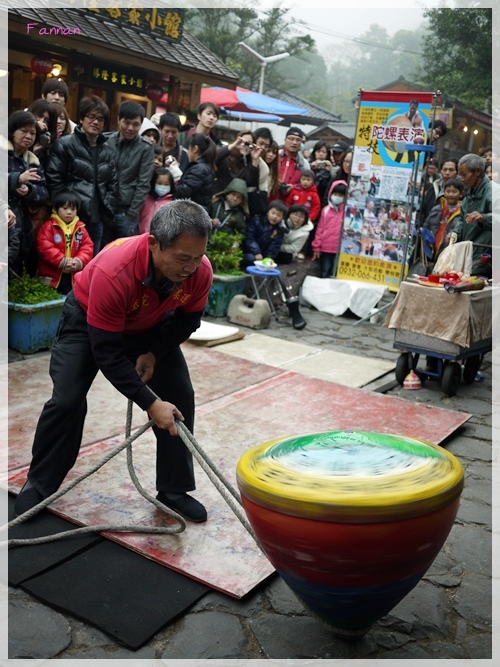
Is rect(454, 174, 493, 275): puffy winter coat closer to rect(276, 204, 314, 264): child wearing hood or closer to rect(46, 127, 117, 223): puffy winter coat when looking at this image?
rect(276, 204, 314, 264): child wearing hood

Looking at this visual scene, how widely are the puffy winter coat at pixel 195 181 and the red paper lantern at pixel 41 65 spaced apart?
4325mm

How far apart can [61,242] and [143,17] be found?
660 centimetres

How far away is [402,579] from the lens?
2.61 meters

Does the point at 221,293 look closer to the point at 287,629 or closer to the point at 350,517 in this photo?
the point at 287,629

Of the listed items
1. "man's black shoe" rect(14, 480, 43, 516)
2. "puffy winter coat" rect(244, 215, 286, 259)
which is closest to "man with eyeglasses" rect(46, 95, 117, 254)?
"puffy winter coat" rect(244, 215, 286, 259)

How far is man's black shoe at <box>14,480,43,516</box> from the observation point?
3.73 meters

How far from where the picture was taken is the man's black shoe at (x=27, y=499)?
373 centimetres

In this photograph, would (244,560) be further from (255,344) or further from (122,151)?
(122,151)

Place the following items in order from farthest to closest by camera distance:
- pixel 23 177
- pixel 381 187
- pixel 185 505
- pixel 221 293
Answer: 1. pixel 381 187
2. pixel 221 293
3. pixel 23 177
4. pixel 185 505

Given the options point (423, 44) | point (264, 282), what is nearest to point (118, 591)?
point (264, 282)

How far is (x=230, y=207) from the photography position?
8.99m

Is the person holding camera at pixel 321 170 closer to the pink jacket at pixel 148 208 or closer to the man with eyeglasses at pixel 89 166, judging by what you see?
the pink jacket at pixel 148 208

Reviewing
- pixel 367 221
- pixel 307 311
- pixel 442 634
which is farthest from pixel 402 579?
pixel 367 221

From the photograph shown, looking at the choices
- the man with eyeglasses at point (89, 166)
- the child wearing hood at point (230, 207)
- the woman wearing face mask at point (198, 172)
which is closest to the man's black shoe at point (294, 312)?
the child wearing hood at point (230, 207)
